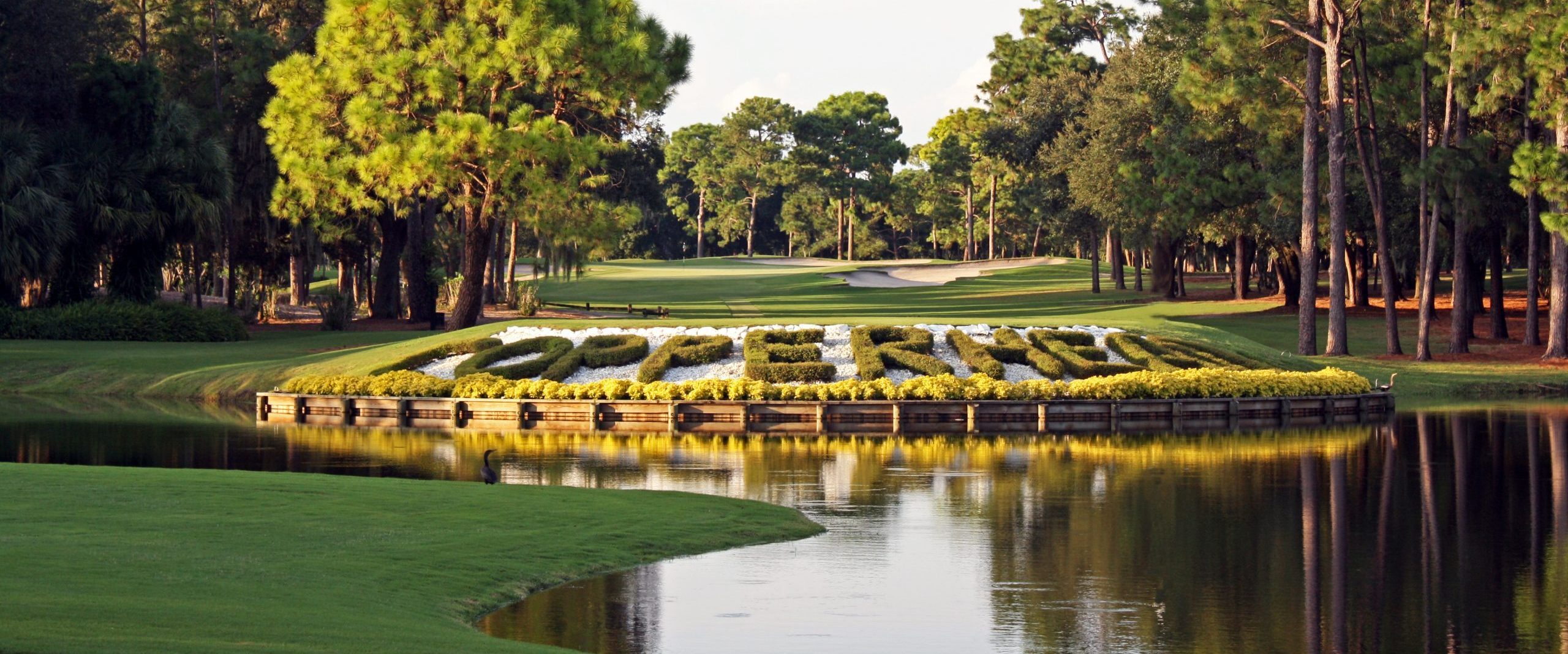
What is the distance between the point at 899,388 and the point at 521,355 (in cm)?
1040

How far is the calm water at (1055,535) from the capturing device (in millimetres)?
13312

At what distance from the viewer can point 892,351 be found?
35.8 meters

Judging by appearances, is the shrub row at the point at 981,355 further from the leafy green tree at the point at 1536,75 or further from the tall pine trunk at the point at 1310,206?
the leafy green tree at the point at 1536,75

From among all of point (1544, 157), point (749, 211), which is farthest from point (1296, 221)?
point (749, 211)

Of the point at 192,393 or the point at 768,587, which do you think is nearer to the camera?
the point at 768,587

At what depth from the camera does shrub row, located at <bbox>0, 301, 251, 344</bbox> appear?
50469 millimetres

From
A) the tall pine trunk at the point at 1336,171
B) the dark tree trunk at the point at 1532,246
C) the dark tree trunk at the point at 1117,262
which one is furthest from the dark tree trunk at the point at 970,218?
the tall pine trunk at the point at 1336,171

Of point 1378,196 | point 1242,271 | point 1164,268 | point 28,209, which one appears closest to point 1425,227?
point 1378,196

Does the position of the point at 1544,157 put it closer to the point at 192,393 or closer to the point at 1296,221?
the point at 1296,221

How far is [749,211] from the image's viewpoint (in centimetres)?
14012

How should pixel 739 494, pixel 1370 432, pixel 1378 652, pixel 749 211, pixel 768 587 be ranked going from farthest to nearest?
1. pixel 749 211
2. pixel 1370 432
3. pixel 739 494
4. pixel 768 587
5. pixel 1378 652

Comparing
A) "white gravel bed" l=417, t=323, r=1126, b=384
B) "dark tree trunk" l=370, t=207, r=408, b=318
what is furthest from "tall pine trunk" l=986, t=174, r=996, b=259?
"white gravel bed" l=417, t=323, r=1126, b=384

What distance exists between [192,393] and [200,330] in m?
11.3

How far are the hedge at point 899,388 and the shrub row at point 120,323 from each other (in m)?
17.4
